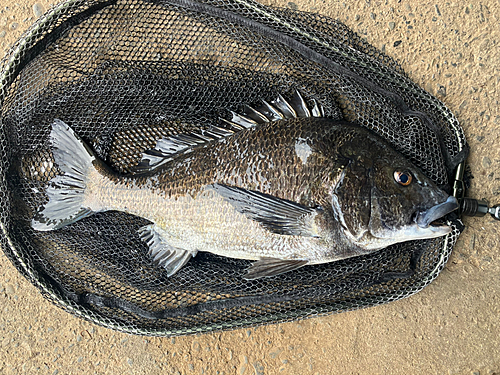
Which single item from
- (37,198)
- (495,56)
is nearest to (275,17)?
(495,56)

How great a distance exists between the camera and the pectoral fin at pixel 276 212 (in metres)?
1.71

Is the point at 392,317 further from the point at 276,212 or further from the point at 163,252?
the point at 163,252

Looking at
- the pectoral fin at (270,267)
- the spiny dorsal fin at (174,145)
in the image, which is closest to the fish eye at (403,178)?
the pectoral fin at (270,267)

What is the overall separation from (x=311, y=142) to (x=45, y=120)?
4.86 feet

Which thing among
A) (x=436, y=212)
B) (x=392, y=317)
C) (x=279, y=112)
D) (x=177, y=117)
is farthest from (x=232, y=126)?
(x=392, y=317)

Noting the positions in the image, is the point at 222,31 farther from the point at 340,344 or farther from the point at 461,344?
the point at 461,344

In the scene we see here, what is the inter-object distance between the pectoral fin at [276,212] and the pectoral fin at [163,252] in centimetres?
48

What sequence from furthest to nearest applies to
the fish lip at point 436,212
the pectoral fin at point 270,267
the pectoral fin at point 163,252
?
the pectoral fin at point 163,252 → the pectoral fin at point 270,267 → the fish lip at point 436,212

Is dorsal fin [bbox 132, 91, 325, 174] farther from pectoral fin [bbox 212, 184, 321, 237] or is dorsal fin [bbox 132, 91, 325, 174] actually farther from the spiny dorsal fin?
pectoral fin [bbox 212, 184, 321, 237]

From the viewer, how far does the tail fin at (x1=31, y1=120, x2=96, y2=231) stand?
202cm

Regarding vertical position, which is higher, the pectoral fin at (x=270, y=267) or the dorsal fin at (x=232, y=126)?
the dorsal fin at (x=232, y=126)

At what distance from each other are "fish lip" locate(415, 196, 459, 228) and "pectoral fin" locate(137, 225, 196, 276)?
116cm

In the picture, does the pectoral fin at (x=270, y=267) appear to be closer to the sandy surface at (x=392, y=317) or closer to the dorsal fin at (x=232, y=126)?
the sandy surface at (x=392, y=317)

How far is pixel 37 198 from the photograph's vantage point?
6.93 ft
